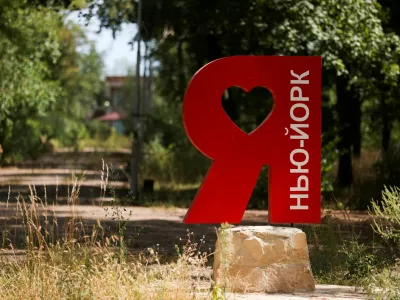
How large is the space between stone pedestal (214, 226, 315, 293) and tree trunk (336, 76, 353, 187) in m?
16.6

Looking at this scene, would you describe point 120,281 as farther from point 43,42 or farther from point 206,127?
point 43,42

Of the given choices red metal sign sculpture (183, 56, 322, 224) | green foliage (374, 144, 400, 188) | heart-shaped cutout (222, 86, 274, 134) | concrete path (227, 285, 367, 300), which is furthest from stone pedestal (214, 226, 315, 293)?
heart-shaped cutout (222, 86, 274, 134)

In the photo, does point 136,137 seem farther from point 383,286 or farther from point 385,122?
point 383,286

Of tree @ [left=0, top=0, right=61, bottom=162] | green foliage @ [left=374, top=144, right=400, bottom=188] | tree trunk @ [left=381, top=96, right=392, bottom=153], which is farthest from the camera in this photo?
tree trunk @ [left=381, top=96, right=392, bottom=153]

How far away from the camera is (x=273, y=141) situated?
460 inches

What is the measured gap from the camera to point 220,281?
9.84 metres

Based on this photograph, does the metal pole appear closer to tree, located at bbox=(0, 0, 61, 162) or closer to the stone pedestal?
tree, located at bbox=(0, 0, 61, 162)

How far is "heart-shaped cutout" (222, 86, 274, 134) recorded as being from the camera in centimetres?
2805

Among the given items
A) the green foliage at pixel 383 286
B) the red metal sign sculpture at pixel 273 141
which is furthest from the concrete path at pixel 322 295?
the red metal sign sculpture at pixel 273 141

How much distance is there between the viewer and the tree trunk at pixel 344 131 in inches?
1074

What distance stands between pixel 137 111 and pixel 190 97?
48.3 ft

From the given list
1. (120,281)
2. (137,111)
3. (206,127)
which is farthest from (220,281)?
(137,111)

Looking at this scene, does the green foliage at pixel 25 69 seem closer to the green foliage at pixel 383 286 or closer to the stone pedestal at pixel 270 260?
the stone pedestal at pixel 270 260

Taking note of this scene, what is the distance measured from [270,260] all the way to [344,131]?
19104 mm
